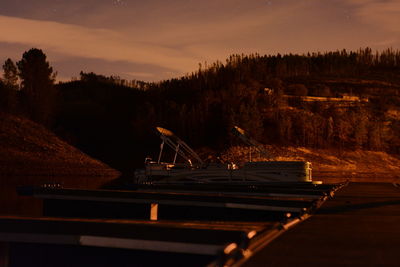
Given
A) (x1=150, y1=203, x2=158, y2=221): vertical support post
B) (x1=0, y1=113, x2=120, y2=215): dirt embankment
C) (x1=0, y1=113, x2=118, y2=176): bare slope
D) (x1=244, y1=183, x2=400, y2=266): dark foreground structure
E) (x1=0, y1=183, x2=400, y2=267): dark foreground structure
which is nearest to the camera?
(x1=244, y1=183, x2=400, y2=266): dark foreground structure

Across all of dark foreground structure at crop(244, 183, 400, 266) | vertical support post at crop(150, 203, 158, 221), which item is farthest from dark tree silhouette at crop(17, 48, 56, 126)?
dark foreground structure at crop(244, 183, 400, 266)

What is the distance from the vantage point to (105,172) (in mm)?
122625

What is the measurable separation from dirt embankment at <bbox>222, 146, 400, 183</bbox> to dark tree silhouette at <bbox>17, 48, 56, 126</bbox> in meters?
49.4

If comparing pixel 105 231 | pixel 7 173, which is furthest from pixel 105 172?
pixel 105 231

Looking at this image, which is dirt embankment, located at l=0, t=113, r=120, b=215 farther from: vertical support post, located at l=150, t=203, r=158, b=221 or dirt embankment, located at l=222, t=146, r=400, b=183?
vertical support post, located at l=150, t=203, r=158, b=221

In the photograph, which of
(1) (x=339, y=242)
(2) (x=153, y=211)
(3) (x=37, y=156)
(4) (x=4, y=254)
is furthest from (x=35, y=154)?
(1) (x=339, y=242)

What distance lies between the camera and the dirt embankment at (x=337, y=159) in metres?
123

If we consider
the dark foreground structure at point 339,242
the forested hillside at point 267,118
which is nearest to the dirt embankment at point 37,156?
the forested hillside at point 267,118

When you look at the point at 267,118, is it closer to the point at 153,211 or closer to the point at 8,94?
the point at 8,94

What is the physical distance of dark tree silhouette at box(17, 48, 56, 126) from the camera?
14450 centimetres

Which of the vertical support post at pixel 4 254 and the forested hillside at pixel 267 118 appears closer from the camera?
the vertical support post at pixel 4 254

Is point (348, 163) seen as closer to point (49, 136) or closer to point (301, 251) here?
point (49, 136)

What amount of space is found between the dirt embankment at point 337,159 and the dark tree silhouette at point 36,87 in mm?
49372

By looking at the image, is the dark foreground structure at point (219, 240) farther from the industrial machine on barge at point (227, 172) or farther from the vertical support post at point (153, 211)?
the industrial machine on barge at point (227, 172)
